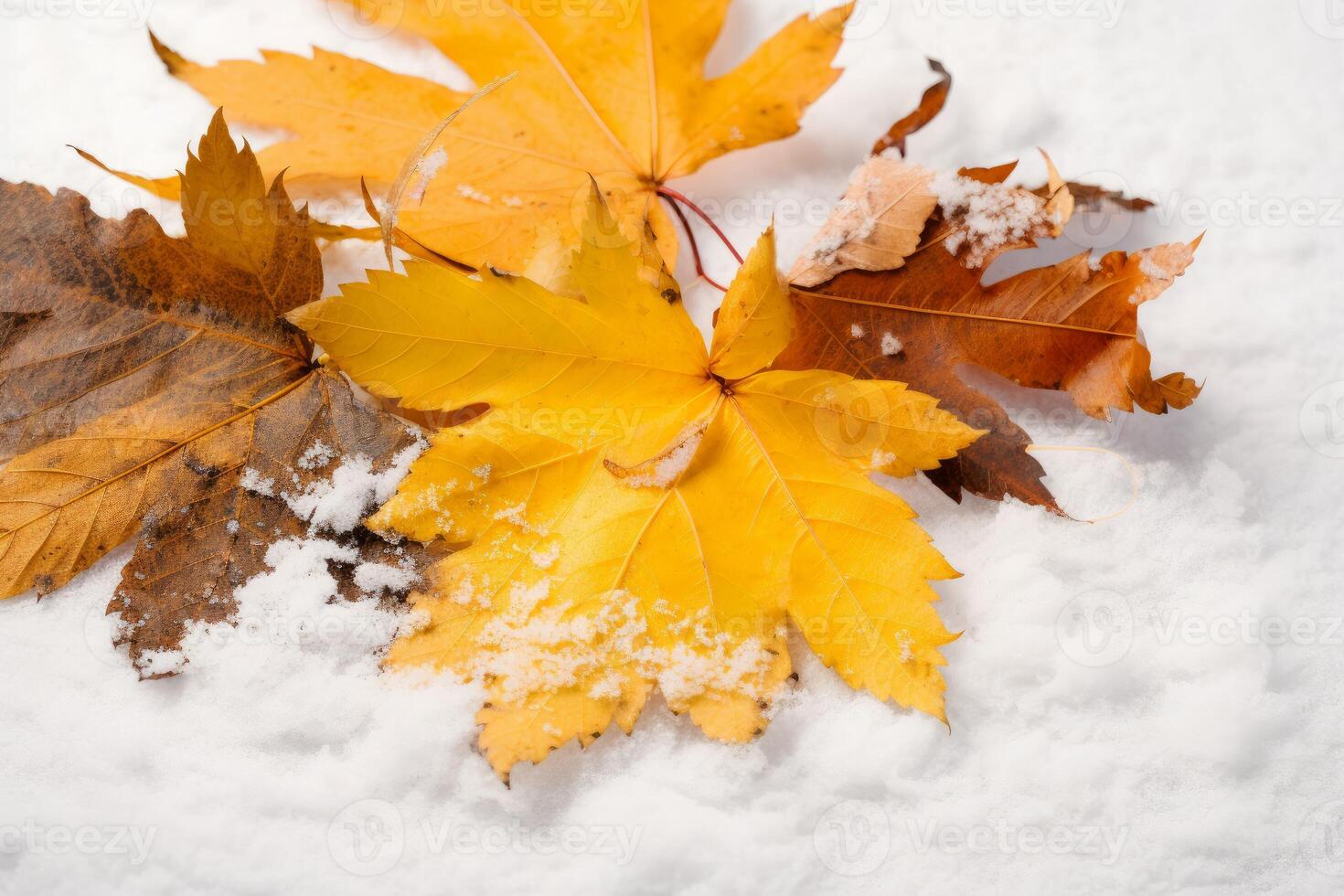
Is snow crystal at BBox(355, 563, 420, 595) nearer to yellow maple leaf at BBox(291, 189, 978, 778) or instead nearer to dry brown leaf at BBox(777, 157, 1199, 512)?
yellow maple leaf at BBox(291, 189, 978, 778)

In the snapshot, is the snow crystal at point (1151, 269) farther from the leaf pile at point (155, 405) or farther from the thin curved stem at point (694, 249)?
the leaf pile at point (155, 405)

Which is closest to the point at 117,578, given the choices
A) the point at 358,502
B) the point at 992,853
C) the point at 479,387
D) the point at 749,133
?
the point at 358,502

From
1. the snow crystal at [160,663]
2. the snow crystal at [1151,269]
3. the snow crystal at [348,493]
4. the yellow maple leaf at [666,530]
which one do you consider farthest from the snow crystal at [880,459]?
the snow crystal at [160,663]

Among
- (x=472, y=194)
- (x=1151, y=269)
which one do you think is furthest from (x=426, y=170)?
(x=1151, y=269)

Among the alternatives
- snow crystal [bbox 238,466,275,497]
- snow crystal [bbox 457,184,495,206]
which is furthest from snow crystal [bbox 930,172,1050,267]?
snow crystal [bbox 238,466,275,497]

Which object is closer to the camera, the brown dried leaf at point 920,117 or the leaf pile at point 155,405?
the leaf pile at point 155,405

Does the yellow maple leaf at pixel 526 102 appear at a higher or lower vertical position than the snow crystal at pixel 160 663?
higher
